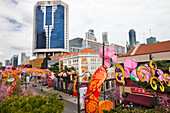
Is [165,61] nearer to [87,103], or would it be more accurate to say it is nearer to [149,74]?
[149,74]

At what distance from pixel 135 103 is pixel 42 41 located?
87784 millimetres

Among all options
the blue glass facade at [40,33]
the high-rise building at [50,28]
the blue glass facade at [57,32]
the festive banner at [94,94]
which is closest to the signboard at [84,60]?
the festive banner at [94,94]

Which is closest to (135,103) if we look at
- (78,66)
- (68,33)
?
(78,66)

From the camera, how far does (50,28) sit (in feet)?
296

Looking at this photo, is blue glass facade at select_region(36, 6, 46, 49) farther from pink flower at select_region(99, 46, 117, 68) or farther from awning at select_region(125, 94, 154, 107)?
pink flower at select_region(99, 46, 117, 68)

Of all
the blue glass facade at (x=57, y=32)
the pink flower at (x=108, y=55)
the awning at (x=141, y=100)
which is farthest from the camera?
the blue glass facade at (x=57, y=32)

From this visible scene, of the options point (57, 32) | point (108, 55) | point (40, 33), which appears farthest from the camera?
point (40, 33)

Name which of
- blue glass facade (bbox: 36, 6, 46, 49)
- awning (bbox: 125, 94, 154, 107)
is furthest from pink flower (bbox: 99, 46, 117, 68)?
blue glass facade (bbox: 36, 6, 46, 49)

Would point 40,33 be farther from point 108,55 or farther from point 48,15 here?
point 108,55

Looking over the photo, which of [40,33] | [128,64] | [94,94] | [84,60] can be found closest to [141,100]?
[128,64]

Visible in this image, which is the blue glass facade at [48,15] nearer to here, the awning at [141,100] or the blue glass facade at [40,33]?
the blue glass facade at [40,33]

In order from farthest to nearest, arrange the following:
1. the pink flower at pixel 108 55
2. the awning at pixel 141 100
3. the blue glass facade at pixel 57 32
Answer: the blue glass facade at pixel 57 32 < the awning at pixel 141 100 < the pink flower at pixel 108 55

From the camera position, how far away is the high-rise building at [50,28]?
297ft

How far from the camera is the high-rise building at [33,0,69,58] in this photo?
297 ft
